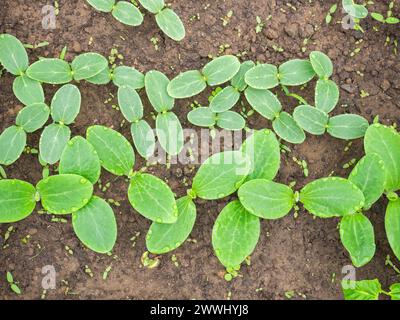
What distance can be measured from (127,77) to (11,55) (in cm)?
44

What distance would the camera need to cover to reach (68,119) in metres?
2.25

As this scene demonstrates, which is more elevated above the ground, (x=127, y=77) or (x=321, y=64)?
(x=321, y=64)

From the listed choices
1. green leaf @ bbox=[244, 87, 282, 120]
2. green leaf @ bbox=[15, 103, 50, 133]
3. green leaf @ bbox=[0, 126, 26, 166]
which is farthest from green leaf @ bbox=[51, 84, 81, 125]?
green leaf @ bbox=[244, 87, 282, 120]

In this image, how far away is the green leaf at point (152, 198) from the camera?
7.16ft

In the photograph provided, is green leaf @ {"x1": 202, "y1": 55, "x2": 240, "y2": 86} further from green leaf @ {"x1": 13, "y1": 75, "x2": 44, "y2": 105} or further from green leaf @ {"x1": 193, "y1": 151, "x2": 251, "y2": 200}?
green leaf @ {"x1": 13, "y1": 75, "x2": 44, "y2": 105}

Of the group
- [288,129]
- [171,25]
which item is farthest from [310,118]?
[171,25]

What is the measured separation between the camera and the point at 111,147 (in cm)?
222

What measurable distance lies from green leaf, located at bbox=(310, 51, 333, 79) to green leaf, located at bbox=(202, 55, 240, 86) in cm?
28

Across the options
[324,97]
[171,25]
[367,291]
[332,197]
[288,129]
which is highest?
[171,25]

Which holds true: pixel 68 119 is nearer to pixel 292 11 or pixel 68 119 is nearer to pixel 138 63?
pixel 138 63

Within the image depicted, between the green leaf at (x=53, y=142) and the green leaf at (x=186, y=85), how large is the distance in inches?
16.4

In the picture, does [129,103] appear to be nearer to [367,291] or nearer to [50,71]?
[50,71]

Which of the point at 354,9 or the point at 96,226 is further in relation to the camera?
the point at 354,9

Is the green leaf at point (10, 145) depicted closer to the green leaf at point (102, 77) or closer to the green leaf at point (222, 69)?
the green leaf at point (102, 77)
